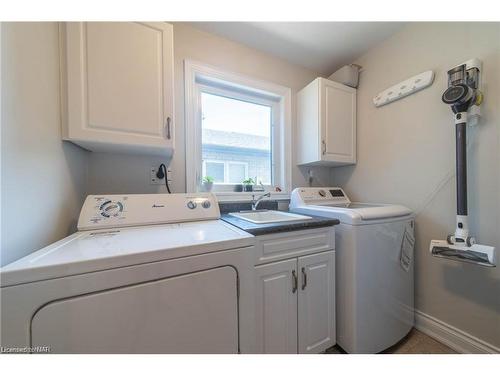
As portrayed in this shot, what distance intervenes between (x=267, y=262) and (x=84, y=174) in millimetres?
1363

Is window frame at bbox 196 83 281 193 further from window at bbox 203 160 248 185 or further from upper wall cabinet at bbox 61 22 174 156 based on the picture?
upper wall cabinet at bbox 61 22 174 156

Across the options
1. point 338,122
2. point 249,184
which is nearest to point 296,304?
point 249,184

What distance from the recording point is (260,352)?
1.00 m

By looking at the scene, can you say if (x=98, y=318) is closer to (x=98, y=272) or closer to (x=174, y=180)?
(x=98, y=272)

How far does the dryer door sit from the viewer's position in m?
0.58

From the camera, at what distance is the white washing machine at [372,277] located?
118cm

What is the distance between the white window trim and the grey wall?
789mm

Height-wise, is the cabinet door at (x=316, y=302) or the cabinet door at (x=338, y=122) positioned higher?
the cabinet door at (x=338, y=122)

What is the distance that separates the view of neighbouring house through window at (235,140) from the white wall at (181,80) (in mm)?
262

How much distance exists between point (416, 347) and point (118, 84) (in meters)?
2.62

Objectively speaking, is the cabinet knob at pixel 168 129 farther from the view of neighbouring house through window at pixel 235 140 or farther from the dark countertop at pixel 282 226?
the dark countertop at pixel 282 226

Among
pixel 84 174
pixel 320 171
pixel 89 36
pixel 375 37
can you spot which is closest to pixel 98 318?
pixel 84 174

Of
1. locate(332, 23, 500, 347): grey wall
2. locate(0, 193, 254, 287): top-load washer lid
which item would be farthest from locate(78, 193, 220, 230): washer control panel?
locate(332, 23, 500, 347): grey wall

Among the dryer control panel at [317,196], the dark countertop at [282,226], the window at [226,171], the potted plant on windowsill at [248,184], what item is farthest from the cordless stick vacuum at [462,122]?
the window at [226,171]
